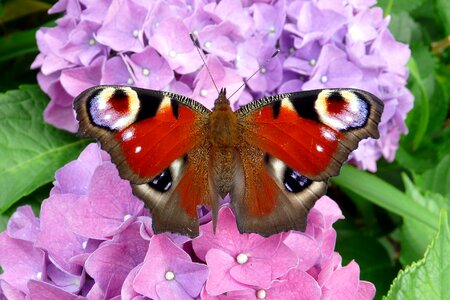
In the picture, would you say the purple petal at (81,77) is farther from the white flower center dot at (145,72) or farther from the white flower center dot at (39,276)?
the white flower center dot at (39,276)

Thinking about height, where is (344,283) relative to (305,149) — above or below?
below

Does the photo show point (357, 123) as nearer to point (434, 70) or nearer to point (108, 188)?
point (108, 188)

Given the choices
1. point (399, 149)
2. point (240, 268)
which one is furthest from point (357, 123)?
point (399, 149)

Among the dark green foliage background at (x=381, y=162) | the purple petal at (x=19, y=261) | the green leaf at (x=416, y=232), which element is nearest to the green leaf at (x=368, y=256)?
the dark green foliage background at (x=381, y=162)

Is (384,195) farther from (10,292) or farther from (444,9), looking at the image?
(10,292)

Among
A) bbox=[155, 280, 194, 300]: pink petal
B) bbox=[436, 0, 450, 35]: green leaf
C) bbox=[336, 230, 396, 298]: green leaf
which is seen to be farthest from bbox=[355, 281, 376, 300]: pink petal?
bbox=[436, 0, 450, 35]: green leaf

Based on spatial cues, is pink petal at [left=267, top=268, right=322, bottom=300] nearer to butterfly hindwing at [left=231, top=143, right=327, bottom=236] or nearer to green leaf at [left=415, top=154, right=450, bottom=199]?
butterfly hindwing at [left=231, top=143, right=327, bottom=236]

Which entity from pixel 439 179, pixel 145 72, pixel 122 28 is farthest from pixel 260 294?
pixel 439 179
